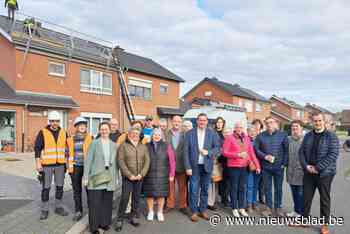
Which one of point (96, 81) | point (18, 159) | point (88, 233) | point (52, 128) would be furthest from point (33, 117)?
point (88, 233)

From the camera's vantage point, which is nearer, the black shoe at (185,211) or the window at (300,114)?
the black shoe at (185,211)

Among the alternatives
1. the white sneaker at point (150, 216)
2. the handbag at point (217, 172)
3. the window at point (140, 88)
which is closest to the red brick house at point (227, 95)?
the window at point (140, 88)

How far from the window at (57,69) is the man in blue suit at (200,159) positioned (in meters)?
15.8

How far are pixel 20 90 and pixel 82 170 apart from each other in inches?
553

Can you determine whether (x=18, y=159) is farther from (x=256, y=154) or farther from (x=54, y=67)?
(x=256, y=154)

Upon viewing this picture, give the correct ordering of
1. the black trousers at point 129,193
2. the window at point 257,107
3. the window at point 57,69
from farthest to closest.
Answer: the window at point 257,107
the window at point 57,69
the black trousers at point 129,193

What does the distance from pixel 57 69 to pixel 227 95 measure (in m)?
28.3

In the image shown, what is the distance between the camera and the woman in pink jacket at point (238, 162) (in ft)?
20.9

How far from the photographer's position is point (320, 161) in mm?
5406

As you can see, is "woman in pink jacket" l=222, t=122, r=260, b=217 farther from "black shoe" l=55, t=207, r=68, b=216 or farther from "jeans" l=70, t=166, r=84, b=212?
"black shoe" l=55, t=207, r=68, b=216

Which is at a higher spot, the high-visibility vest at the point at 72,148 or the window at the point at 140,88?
the window at the point at 140,88

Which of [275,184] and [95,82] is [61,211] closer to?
[275,184]

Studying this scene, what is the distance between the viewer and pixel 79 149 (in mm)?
5906

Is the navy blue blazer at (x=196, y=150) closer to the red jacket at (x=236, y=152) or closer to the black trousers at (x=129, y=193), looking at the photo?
the red jacket at (x=236, y=152)
